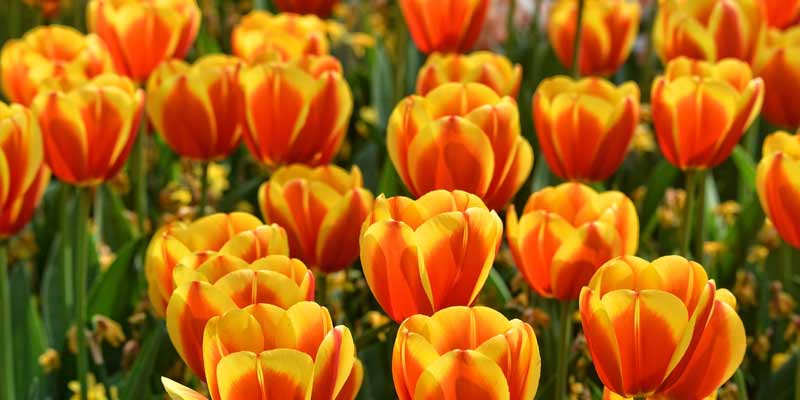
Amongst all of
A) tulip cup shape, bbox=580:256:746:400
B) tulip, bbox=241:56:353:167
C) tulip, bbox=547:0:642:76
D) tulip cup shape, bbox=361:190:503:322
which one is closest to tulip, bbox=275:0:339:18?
tulip, bbox=547:0:642:76

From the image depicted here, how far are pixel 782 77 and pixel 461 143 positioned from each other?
900 millimetres

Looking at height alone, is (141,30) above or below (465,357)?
below

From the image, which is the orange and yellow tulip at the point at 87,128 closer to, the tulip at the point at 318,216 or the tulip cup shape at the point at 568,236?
the tulip at the point at 318,216

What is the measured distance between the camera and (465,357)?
125 centimetres

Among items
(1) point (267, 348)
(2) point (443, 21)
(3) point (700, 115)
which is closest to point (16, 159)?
(1) point (267, 348)

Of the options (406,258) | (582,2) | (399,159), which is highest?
(406,258)

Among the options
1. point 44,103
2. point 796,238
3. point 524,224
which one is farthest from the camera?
point 44,103

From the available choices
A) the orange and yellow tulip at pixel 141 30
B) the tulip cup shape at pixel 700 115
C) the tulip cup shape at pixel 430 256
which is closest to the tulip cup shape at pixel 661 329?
the tulip cup shape at pixel 430 256

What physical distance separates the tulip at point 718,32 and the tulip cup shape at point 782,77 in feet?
0.16

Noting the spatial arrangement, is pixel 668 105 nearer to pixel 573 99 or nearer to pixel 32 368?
pixel 573 99

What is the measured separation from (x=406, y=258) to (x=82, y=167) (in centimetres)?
76

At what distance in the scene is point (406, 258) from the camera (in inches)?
58.6

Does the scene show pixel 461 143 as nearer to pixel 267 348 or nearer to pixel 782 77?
pixel 267 348

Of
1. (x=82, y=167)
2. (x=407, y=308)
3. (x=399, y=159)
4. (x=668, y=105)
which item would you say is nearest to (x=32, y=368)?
(x=82, y=167)
